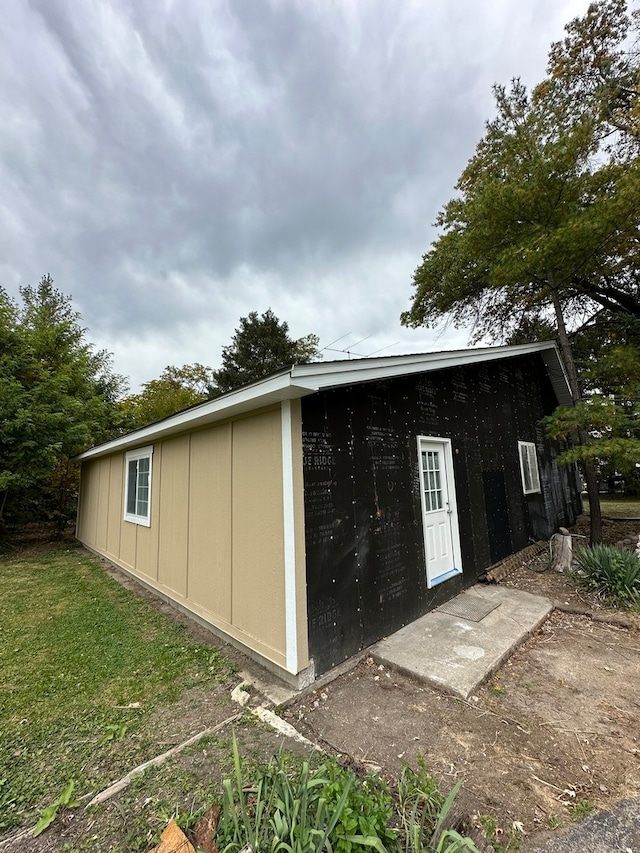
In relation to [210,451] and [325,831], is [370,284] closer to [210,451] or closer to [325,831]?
[210,451]

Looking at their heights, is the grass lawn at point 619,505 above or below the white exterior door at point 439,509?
below

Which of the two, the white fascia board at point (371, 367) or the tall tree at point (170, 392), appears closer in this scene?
the white fascia board at point (371, 367)

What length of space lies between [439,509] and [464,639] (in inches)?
61.0

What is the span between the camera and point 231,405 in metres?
3.11

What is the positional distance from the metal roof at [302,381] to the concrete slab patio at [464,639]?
2421mm

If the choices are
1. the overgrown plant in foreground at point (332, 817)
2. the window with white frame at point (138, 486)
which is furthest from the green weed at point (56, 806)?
the window with white frame at point (138, 486)

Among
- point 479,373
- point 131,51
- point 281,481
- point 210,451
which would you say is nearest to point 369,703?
point 281,481

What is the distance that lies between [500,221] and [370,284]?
16.9ft

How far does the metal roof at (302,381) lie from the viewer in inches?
102

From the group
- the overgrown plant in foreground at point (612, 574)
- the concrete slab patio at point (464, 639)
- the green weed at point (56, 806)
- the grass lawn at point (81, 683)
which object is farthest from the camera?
the overgrown plant in foreground at point (612, 574)

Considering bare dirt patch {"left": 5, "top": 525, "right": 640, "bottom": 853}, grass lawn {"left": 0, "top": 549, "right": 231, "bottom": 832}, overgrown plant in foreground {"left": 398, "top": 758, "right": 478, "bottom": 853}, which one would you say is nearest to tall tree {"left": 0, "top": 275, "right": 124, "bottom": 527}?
grass lawn {"left": 0, "top": 549, "right": 231, "bottom": 832}

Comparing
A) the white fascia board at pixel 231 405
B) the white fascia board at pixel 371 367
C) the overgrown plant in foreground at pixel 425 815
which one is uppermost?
the white fascia board at pixel 371 367

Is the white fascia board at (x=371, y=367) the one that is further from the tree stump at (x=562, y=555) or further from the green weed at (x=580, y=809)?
the tree stump at (x=562, y=555)

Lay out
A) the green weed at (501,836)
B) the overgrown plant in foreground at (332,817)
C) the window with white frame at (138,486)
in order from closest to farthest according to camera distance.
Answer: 1. the overgrown plant in foreground at (332,817)
2. the green weed at (501,836)
3. the window with white frame at (138,486)
